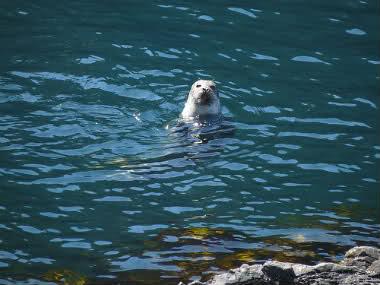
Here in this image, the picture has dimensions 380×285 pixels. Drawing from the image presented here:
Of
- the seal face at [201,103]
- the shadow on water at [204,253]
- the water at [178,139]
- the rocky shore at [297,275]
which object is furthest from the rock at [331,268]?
the seal face at [201,103]

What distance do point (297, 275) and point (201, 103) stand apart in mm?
5927

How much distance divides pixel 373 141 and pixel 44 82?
6.35 meters

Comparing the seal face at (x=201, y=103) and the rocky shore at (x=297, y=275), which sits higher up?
the seal face at (x=201, y=103)

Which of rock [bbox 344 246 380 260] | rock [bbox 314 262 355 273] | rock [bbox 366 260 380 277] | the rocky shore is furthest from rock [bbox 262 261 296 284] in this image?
rock [bbox 344 246 380 260]

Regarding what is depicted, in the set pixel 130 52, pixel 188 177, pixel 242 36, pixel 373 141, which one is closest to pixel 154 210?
pixel 188 177

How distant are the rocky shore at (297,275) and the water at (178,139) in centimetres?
89

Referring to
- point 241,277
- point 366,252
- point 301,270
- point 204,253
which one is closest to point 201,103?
point 204,253

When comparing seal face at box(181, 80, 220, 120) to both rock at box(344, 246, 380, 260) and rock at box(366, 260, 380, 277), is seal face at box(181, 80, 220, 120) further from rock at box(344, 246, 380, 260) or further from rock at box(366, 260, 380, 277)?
rock at box(366, 260, 380, 277)

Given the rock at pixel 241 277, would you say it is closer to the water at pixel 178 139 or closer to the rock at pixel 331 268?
the rock at pixel 331 268

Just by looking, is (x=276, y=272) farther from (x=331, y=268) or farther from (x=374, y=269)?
(x=374, y=269)

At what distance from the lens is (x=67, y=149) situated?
38.3 ft

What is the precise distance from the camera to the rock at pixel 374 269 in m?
8.06

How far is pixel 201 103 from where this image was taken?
528 inches

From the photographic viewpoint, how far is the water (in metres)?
9.45
